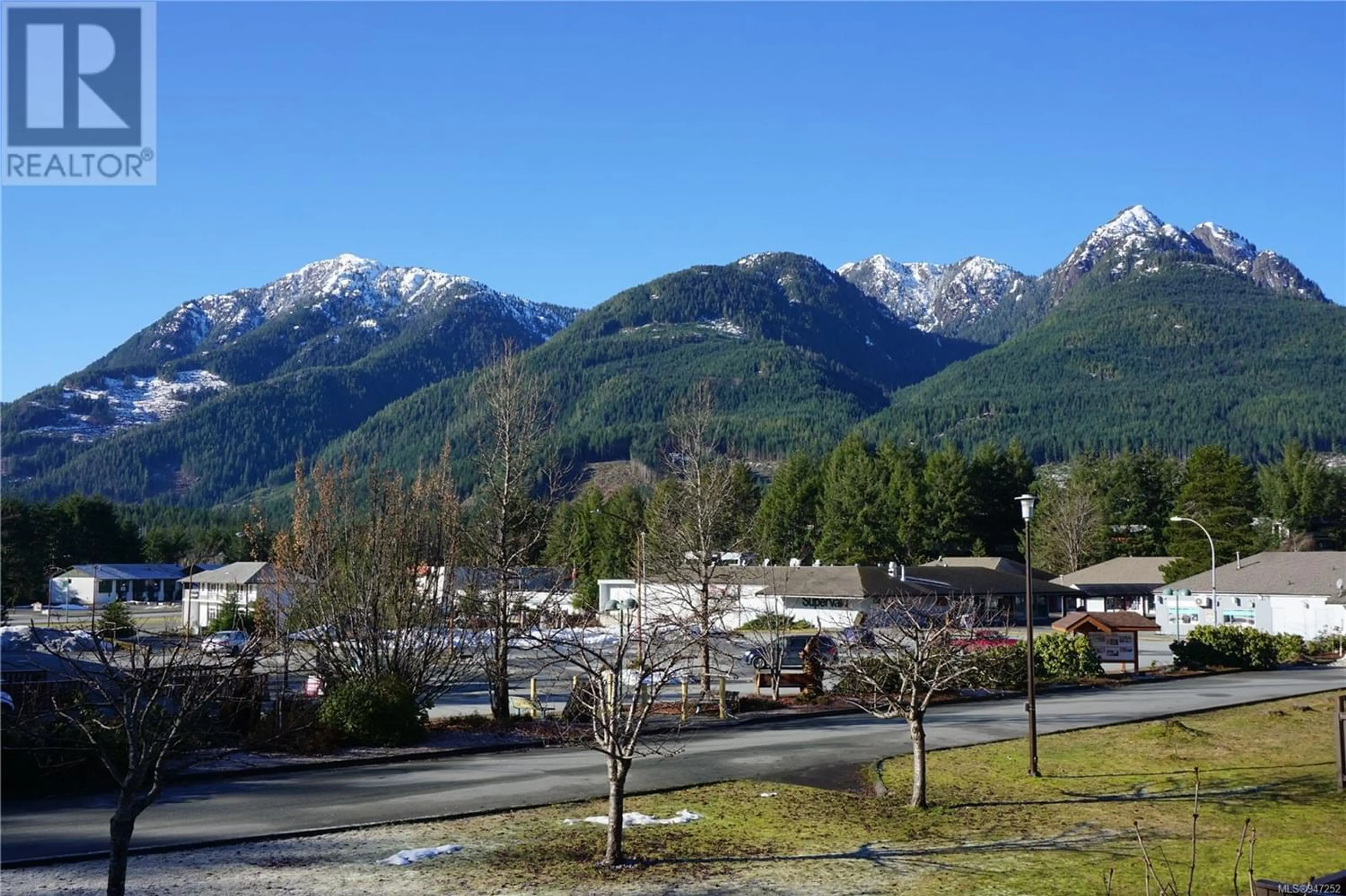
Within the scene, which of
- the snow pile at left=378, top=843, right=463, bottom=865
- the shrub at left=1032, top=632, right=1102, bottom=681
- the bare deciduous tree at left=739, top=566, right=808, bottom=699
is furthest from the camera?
the shrub at left=1032, top=632, right=1102, bottom=681

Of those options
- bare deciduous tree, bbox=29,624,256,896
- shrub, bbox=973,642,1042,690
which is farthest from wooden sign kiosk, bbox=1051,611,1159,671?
bare deciduous tree, bbox=29,624,256,896

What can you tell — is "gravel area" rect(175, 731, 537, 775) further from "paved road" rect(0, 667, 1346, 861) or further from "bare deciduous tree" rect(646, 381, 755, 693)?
"bare deciduous tree" rect(646, 381, 755, 693)

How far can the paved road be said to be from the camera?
15305 millimetres

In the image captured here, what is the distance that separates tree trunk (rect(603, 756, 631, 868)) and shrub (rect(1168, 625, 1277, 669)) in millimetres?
34156

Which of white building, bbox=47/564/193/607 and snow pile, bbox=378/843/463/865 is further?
white building, bbox=47/564/193/607

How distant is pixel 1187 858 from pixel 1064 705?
17.3 metres

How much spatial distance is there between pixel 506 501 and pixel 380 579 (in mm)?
3437

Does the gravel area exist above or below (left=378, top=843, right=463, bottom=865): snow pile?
below

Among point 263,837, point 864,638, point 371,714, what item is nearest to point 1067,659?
point 864,638

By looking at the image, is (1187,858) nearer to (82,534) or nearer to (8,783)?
(8,783)

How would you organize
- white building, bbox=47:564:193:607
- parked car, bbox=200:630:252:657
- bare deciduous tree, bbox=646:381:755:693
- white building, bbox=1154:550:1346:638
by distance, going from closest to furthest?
1. parked car, bbox=200:630:252:657
2. bare deciduous tree, bbox=646:381:755:693
3. white building, bbox=1154:550:1346:638
4. white building, bbox=47:564:193:607

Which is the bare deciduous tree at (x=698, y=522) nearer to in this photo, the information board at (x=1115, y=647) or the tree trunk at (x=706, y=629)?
the tree trunk at (x=706, y=629)

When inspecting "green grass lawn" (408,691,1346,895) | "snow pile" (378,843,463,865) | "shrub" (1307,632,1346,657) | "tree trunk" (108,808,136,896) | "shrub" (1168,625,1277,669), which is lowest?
"shrub" (1307,632,1346,657)

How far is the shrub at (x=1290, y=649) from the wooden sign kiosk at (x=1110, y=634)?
10147 millimetres
